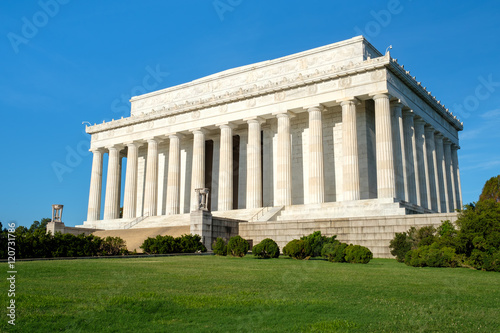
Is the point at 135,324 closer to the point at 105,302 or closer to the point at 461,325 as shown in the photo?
the point at 105,302

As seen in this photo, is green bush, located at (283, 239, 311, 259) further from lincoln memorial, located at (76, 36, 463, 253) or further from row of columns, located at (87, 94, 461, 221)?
row of columns, located at (87, 94, 461, 221)

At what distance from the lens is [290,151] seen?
43656mm

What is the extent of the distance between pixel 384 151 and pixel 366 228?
1228cm

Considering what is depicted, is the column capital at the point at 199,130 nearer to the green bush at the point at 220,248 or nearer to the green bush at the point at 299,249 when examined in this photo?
the green bush at the point at 220,248

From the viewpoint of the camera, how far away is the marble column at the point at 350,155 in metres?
38.8

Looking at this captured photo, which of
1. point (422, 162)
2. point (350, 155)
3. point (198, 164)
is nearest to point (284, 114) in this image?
point (350, 155)

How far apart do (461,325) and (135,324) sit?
477 cm

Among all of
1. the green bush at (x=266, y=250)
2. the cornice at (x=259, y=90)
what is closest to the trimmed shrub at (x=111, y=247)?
the green bush at (x=266, y=250)

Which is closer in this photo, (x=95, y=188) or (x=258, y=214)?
(x=258, y=214)

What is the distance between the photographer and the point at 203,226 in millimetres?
29672

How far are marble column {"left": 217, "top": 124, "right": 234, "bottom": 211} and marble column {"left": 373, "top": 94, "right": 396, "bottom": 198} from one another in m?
15.6

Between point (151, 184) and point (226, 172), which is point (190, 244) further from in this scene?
point (151, 184)

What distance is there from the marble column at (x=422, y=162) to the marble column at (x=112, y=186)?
113 ft

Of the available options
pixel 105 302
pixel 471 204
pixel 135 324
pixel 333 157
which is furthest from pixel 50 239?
pixel 333 157
